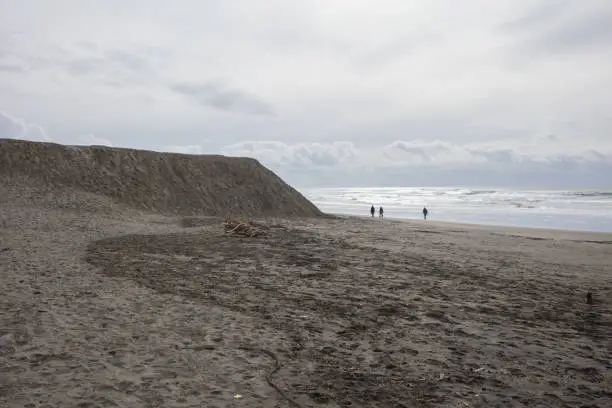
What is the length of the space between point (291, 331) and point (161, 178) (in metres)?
33.2

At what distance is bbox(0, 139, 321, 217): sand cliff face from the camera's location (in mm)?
32562

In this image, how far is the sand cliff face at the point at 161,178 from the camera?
32562mm

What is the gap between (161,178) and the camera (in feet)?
124

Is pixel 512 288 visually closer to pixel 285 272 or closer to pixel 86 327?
pixel 285 272

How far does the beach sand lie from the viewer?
4621 millimetres

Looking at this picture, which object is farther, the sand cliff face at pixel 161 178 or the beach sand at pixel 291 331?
the sand cliff face at pixel 161 178

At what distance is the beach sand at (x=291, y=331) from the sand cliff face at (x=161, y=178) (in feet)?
66.2

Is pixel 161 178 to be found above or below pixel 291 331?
above

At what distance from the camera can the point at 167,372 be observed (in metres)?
4.90

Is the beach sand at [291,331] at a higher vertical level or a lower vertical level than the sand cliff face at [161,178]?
lower

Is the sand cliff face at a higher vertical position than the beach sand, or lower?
higher

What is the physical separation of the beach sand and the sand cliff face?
66.2 ft

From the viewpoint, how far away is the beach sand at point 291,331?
15.2ft

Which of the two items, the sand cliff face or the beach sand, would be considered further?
the sand cliff face
